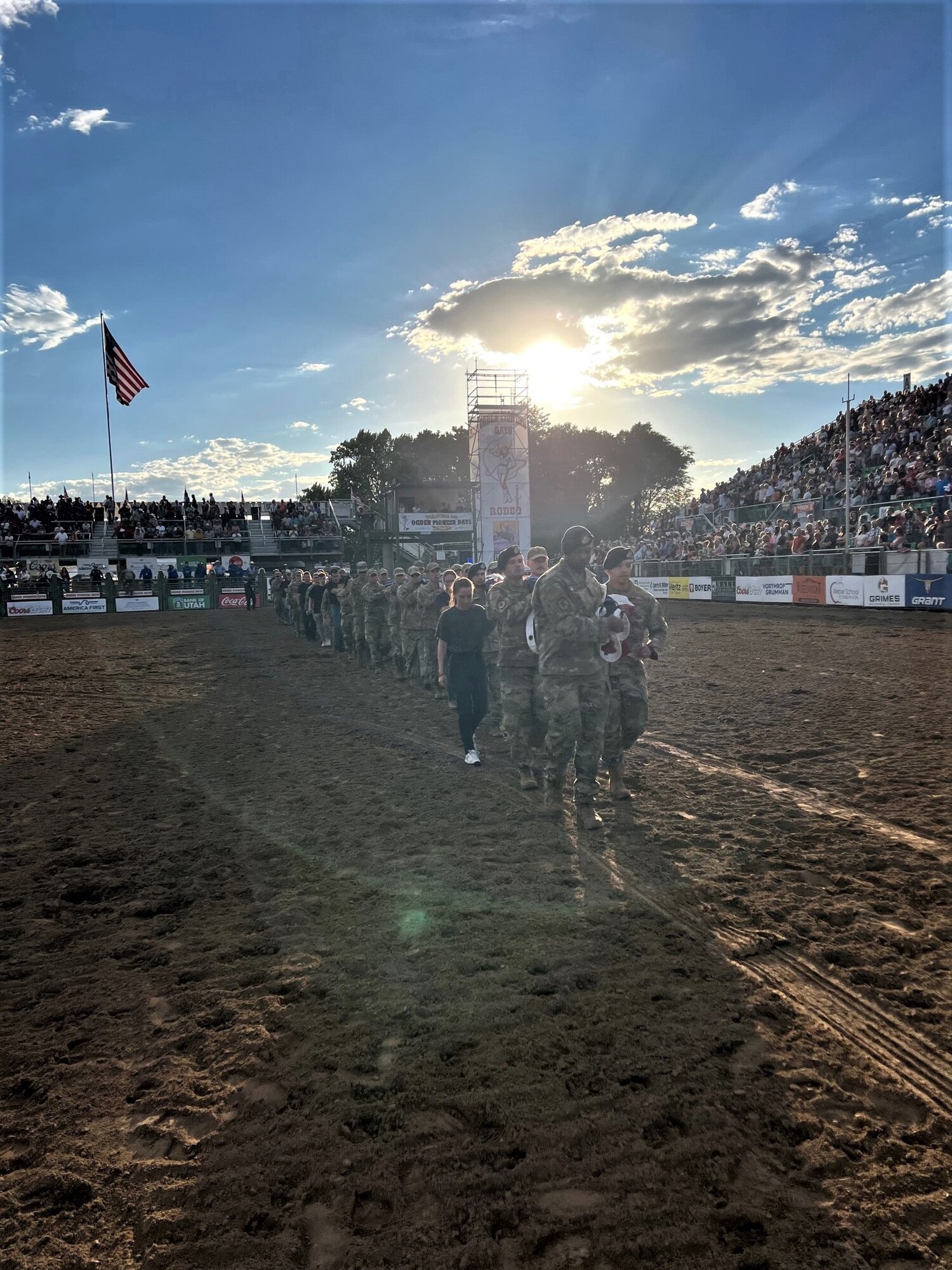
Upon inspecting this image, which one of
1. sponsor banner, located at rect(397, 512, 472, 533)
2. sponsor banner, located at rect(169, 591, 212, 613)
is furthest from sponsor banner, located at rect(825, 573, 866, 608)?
sponsor banner, located at rect(169, 591, 212, 613)

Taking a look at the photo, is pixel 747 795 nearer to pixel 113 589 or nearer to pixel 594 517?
pixel 113 589

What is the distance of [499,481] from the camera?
128 ft

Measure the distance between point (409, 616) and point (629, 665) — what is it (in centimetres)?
689

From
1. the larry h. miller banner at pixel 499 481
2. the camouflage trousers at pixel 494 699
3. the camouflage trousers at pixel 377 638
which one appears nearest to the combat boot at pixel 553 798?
the camouflage trousers at pixel 494 699

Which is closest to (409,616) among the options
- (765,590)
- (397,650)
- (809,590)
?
(397,650)

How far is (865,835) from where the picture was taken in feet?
18.2

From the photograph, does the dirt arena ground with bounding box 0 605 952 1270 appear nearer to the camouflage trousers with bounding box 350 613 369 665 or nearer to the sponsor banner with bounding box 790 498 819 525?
the camouflage trousers with bounding box 350 613 369 665

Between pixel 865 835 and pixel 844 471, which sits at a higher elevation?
pixel 844 471

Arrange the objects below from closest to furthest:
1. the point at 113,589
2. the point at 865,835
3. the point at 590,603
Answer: the point at 865,835
the point at 590,603
the point at 113,589

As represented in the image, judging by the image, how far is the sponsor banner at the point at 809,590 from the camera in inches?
964

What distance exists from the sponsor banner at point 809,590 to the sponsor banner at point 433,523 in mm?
21482

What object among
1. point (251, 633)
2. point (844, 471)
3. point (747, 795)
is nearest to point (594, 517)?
point (844, 471)

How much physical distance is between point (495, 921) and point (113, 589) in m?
37.1

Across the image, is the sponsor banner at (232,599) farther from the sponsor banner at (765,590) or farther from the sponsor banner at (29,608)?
the sponsor banner at (765,590)
